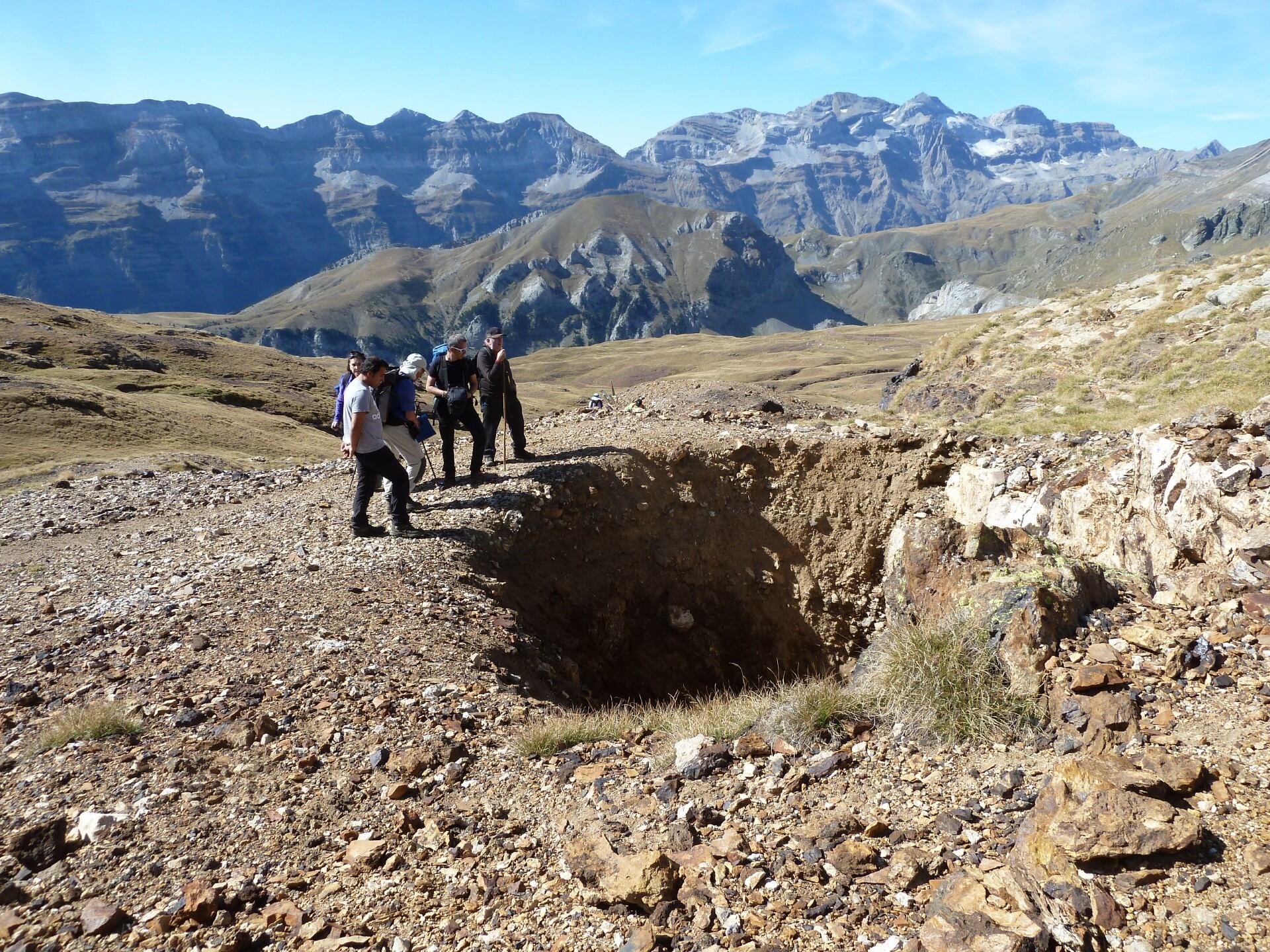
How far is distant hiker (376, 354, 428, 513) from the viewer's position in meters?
11.2

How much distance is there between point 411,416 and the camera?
11.5m

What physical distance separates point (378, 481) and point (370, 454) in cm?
77

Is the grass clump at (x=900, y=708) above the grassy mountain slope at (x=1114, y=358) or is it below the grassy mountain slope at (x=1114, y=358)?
below

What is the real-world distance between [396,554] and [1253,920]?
357 inches

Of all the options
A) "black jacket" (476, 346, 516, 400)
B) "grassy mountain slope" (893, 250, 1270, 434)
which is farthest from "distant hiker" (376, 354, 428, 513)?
"grassy mountain slope" (893, 250, 1270, 434)

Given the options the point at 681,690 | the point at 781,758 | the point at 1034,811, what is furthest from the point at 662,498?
the point at 1034,811

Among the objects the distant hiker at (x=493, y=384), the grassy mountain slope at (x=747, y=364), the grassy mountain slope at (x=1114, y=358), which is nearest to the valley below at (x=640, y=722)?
the distant hiker at (x=493, y=384)

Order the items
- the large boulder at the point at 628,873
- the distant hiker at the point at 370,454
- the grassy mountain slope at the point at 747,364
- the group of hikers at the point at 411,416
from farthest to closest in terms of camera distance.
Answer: the grassy mountain slope at the point at 747,364, the group of hikers at the point at 411,416, the distant hiker at the point at 370,454, the large boulder at the point at 628,873

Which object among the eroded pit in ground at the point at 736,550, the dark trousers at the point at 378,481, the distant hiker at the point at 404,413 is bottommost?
the eroded pit in ground at the point at 736,550

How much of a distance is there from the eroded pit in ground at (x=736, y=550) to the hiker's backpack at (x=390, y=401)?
9.59ft

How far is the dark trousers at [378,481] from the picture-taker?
1009 centimetres

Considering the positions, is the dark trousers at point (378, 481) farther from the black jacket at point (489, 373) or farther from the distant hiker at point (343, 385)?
the black jacket at point (489, 373)

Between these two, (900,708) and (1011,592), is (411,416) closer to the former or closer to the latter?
(900,708)

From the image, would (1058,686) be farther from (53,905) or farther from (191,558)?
(191,558)
